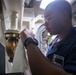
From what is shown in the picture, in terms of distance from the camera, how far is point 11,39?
4.84ft

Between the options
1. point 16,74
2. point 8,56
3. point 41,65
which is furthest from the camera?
point 8,56

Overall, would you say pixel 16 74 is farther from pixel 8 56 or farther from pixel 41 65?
pixel 8 56

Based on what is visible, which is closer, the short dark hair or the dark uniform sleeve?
Result: the dark uniform sleeve

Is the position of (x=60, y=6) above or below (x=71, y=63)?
above

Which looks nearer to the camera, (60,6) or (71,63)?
(71,63)

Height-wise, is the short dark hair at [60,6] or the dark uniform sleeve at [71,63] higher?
the short dark hair at [60,6]

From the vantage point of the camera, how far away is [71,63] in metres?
0.78

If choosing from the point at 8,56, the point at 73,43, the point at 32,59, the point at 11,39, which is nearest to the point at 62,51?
the point at 73,43

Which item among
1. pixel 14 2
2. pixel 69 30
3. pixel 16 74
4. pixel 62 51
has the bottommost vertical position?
pixel 16 74

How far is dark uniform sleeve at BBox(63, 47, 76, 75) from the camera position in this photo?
77 cm

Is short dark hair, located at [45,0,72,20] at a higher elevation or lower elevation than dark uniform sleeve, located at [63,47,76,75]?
higher

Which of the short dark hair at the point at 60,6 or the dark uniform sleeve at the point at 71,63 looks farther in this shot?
the short dark hair at the point at 60,6

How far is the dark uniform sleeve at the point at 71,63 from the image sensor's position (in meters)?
0.77

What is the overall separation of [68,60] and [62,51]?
0.24ft
